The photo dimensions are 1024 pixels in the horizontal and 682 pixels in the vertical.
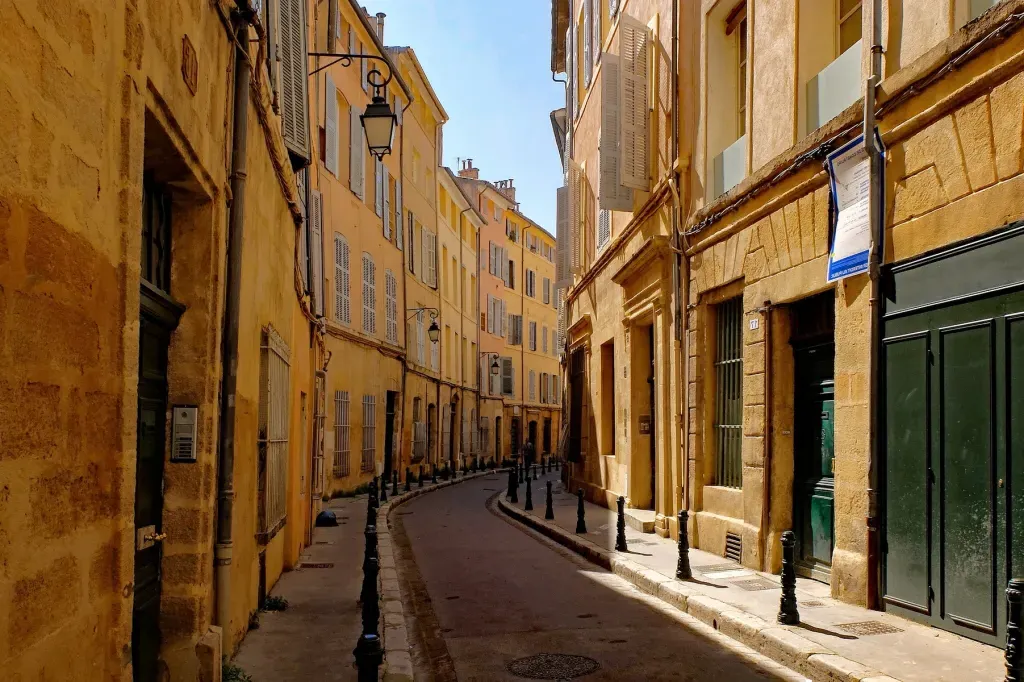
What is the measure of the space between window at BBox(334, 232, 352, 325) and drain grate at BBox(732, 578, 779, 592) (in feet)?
42.2

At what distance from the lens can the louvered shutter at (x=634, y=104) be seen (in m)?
14.3

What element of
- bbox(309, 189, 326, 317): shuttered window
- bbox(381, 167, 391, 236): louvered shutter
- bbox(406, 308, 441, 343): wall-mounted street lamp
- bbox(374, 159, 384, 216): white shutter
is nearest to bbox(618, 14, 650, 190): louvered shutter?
bbox(309, 189, 326, 317): shuttered window

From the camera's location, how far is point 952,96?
6.61 metres

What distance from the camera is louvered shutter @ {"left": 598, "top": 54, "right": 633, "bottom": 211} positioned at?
47.0ft

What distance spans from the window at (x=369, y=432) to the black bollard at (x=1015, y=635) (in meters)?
19.1

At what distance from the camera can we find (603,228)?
730 inches

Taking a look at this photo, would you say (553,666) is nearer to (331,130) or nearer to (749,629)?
(749,629)

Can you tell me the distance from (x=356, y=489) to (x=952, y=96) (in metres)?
17.3

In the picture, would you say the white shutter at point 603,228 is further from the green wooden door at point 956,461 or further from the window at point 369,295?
the green wooden door at point 956,461

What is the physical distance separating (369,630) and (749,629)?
3.18 metres

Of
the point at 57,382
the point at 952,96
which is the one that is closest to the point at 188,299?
the point at 57,382

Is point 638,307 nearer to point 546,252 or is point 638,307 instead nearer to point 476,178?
point 476,178

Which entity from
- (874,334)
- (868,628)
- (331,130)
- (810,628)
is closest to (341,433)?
(331,130)

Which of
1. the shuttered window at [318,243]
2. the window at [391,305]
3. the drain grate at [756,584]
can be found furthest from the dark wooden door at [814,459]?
the window at [391,305]
